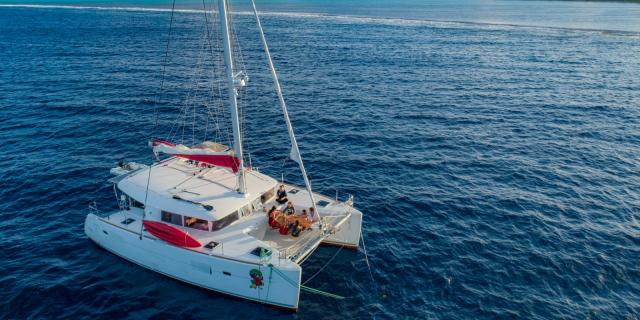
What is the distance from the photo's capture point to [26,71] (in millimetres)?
67688

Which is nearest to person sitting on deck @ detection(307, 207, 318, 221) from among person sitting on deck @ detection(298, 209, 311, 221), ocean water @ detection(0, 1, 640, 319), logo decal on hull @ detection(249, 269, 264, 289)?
person sitting on deck @ detection(298, 209, 311, 221)

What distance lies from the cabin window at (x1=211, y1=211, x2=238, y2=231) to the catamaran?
0.06 meters

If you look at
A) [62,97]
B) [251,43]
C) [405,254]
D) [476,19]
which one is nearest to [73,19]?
[251,43]

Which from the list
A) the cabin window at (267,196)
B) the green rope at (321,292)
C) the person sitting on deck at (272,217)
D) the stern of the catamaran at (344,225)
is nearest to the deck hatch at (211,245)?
the person sitting on deck at (272,217)

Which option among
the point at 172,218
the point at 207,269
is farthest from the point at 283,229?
the point at 172,218

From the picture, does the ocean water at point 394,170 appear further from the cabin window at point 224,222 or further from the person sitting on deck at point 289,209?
the cabin window at point 224,222

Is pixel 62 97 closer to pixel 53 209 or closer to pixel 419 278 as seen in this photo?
pixel 53 209

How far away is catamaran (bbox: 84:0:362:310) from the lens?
22.7 m

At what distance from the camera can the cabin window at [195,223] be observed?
24844 mm

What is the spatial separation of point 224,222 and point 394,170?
1892cm

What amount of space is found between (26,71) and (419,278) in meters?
71.5

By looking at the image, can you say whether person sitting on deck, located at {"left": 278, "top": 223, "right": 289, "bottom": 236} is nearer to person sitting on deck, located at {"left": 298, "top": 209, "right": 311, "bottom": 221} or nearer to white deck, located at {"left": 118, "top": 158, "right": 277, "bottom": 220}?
person sitting on deck, located at {"left": 298, "top": 209, "right": 311, "bottom": 221}

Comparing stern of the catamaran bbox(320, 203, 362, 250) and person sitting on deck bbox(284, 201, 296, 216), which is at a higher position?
person sitting on deck bbox(284, 201, 296, 216)

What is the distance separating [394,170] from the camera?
127 ft
